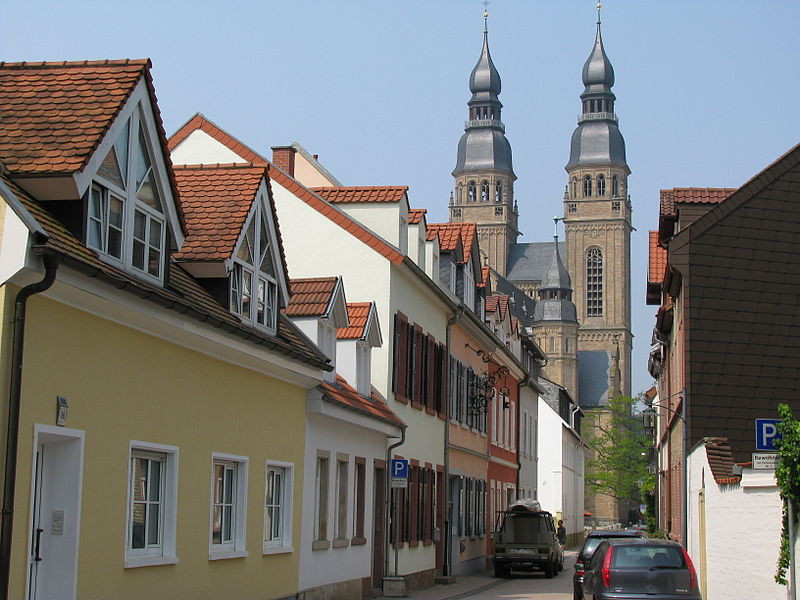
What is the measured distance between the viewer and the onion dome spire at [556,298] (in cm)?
15350

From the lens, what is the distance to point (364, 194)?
26469 millimetres

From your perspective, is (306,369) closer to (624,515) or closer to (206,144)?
(206,144)

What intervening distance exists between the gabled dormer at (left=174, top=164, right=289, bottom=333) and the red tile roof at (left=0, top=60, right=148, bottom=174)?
2.86m

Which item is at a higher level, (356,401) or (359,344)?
(359,344)

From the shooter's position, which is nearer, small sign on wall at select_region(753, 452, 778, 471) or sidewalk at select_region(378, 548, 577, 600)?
small sign on wall at select_region(753, 452, 778, 471)

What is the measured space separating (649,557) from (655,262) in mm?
15750

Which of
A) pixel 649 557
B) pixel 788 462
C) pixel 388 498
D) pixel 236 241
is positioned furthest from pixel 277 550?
pixel 388 498

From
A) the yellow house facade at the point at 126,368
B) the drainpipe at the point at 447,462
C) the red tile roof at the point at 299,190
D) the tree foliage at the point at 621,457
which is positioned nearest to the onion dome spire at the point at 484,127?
the tree foliage at the point at 621,457

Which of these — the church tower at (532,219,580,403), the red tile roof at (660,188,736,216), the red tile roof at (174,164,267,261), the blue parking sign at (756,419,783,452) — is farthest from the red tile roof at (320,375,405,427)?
the church tower at (532,219,580,403)

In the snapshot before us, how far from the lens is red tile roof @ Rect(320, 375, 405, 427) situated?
1892cm

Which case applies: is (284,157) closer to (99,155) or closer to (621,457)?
(99,155)

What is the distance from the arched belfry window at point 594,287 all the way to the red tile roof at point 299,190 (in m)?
140

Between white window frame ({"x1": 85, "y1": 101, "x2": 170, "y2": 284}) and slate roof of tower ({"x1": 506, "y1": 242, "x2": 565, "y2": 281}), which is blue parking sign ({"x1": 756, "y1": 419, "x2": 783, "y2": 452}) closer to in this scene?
white window frame ({"x1": 85, "y1": 101, "x2": 170, "y2": 284})

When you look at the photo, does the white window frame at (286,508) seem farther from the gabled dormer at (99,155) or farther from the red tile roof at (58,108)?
the red tile roof at (58,108)
